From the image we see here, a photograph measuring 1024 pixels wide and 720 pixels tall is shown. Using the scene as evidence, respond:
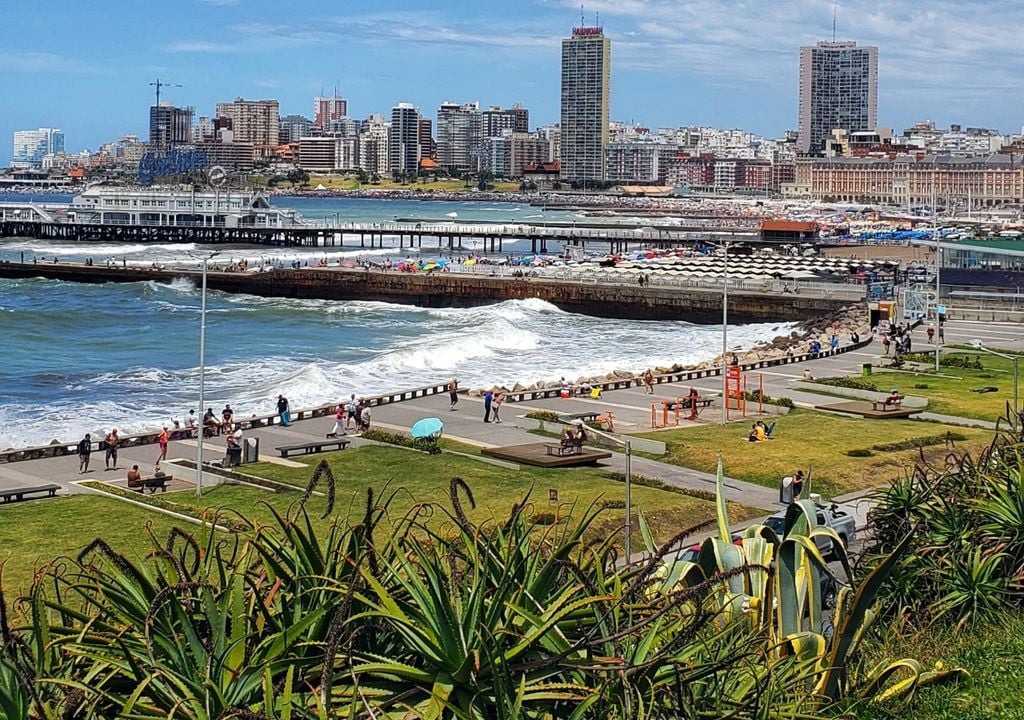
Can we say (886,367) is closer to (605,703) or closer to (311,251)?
(605,703)

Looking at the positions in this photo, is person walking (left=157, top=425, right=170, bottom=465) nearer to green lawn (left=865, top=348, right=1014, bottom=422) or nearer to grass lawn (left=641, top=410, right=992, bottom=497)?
grass lawn (left=641, top=410, right=992, bottom=497)

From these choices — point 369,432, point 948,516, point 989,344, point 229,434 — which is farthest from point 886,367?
point 948,516

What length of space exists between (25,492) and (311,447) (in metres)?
6.01

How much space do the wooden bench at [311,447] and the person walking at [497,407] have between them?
16.5 ft

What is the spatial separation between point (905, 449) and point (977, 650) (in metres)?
17.4

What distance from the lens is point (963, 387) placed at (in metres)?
36.6

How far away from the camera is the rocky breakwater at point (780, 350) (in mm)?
40625

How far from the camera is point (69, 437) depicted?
3409 centimetres

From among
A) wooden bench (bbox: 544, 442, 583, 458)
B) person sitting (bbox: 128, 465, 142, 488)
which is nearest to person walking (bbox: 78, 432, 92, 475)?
person sitting (bbox: 128, 465, 142, 488)

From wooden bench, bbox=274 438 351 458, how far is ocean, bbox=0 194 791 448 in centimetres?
894

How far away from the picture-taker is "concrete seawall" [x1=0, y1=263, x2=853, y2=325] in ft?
226

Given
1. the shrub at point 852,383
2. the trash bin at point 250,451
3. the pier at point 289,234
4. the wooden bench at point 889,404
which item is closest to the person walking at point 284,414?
the trash bin at point 250,451

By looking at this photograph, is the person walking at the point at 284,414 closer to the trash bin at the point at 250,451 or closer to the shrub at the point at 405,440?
the shrub at the point at 405,440

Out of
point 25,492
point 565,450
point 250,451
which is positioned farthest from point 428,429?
point 25,492
